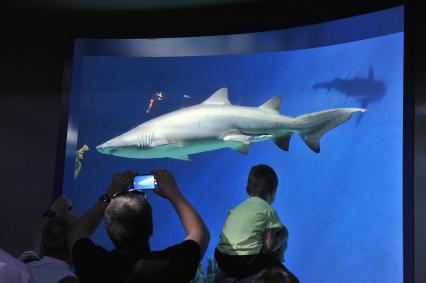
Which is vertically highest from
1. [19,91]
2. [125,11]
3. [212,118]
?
[125,11]

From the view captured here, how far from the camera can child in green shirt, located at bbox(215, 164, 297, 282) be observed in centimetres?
261

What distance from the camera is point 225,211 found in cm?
664

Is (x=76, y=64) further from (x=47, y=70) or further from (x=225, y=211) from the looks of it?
(x=225, y=211)

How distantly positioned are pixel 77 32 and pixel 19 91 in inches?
32.9

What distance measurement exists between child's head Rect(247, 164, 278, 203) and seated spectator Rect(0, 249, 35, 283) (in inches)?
65.5

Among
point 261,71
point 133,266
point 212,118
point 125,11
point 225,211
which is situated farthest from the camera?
point 261,71

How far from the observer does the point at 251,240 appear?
8.61ft

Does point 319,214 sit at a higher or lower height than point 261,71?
lower

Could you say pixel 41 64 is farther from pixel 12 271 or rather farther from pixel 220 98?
pixel 12 271

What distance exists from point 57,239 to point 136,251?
0.62m

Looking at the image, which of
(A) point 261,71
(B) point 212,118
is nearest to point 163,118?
(B) point 212,118

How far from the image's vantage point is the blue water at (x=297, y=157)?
6332 mm

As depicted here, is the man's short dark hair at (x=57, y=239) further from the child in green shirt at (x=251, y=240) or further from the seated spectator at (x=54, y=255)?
the child in green shirt at (x=251, y=240)

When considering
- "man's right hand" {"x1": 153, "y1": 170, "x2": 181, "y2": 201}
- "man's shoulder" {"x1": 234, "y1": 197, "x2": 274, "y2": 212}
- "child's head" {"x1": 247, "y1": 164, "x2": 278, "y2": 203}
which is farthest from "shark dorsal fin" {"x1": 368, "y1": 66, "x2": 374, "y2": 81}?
"man's right hand" {"x1": 153, "y1": 170, "x2": 181, "y2": 201}
